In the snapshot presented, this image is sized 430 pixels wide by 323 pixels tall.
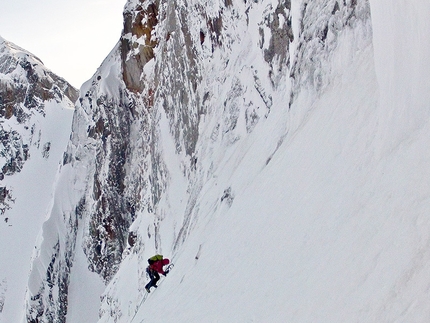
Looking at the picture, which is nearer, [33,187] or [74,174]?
[74,174]

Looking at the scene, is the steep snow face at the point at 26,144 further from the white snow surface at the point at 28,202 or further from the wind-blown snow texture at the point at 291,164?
the wind-blown snow texture at the point at 291,164

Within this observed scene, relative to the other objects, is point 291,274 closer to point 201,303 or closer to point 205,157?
point 201,303

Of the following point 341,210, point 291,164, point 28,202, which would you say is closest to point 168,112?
point 291,164

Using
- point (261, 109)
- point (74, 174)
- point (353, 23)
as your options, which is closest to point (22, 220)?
point (74, 174)

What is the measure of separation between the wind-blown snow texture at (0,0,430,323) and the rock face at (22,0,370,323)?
9cm

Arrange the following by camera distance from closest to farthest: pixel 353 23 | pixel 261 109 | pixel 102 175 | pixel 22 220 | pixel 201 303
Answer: pixel 201 303 → pixel 353 23 → pixel 261 109 → pixel 102 175 → pixel 22 220

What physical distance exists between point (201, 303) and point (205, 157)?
33.8 ft

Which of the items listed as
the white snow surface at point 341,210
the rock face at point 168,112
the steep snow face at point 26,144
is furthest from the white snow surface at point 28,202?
the white snow surface at point 341,210

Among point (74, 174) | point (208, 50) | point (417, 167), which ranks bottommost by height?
point (417, 167)

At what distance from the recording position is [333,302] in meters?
4.79

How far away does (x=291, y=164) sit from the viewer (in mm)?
8922

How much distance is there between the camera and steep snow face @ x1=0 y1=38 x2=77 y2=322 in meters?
71.1

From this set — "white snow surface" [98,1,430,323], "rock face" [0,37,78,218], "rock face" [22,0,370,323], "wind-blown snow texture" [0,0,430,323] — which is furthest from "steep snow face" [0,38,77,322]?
"white snow surface" [98,1,430,323]

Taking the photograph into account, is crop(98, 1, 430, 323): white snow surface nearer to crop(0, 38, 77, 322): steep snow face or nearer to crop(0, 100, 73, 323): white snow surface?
crop(0, 100, 73, 323): white snow surface
